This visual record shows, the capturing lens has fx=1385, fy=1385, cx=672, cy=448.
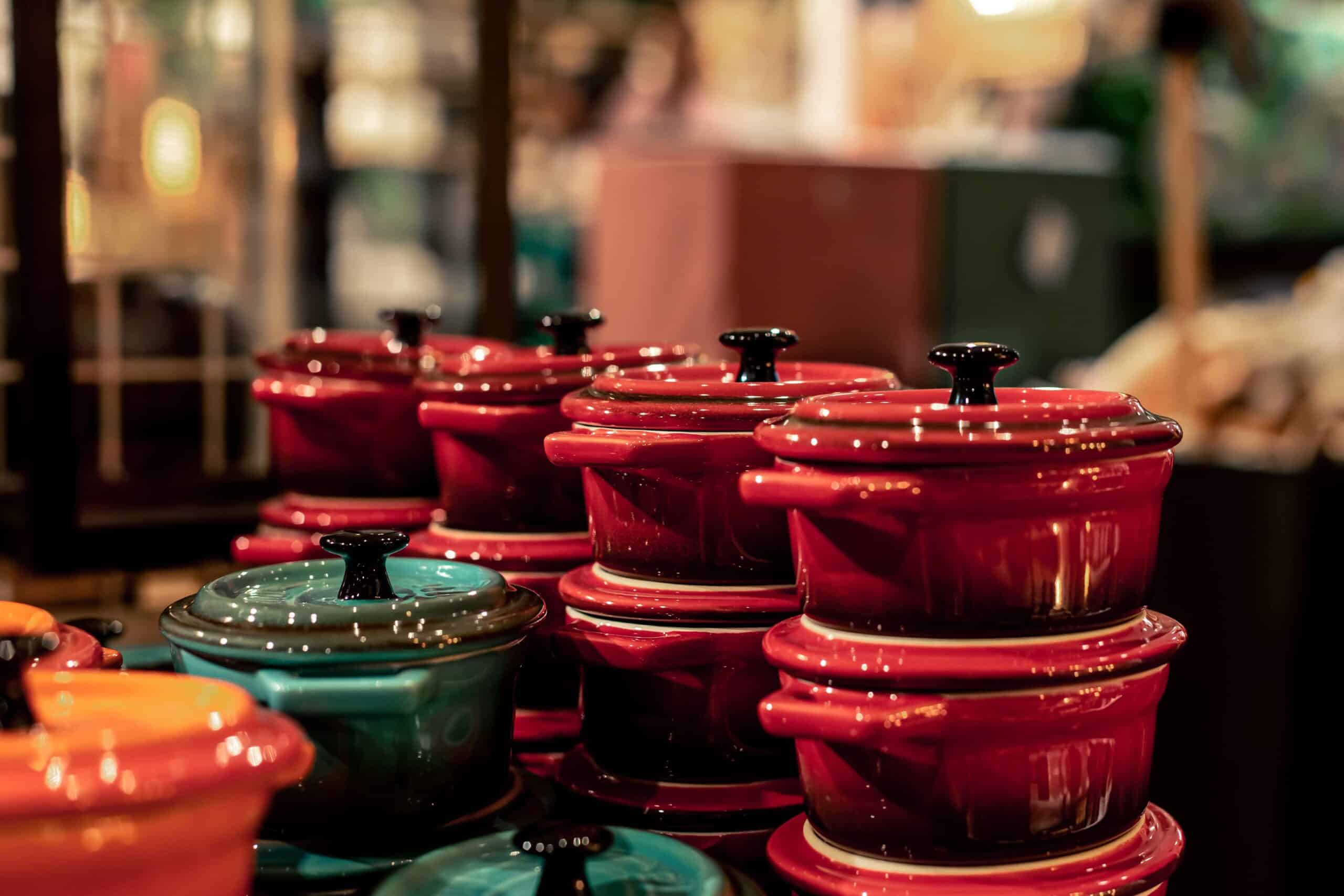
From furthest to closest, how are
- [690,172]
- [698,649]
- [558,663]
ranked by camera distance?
[690,172] < [558,663] < [698,649]

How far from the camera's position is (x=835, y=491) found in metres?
0.66

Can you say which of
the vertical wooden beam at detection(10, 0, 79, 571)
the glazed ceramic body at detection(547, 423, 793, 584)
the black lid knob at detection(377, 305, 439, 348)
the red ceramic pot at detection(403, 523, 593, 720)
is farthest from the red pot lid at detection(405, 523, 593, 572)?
the vertical wooden beam at detection(10, 0, 79, 571)

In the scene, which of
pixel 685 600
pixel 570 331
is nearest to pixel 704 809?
pixel 685 600

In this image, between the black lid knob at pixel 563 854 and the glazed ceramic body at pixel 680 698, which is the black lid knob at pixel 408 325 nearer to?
the glazed ceramic body at pixel 680 698

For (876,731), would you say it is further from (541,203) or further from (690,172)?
(541,203)

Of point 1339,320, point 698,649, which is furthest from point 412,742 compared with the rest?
point 1339,320

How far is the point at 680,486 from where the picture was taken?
0.81 metres

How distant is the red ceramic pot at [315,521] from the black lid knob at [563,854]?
434 millimetres

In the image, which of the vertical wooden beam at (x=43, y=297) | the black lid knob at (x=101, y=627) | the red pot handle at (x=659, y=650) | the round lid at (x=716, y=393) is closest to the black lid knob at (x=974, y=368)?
the round lid at (x=716, y=393)

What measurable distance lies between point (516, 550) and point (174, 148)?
2593 mm

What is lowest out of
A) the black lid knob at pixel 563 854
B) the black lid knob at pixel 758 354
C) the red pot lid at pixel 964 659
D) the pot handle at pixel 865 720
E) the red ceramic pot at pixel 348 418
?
the black lid knob at pixel 563 854

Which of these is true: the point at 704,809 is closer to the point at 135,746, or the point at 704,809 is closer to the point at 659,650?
the point at 659,650

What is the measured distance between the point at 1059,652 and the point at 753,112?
4.66m

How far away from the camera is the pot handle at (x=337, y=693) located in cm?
67
